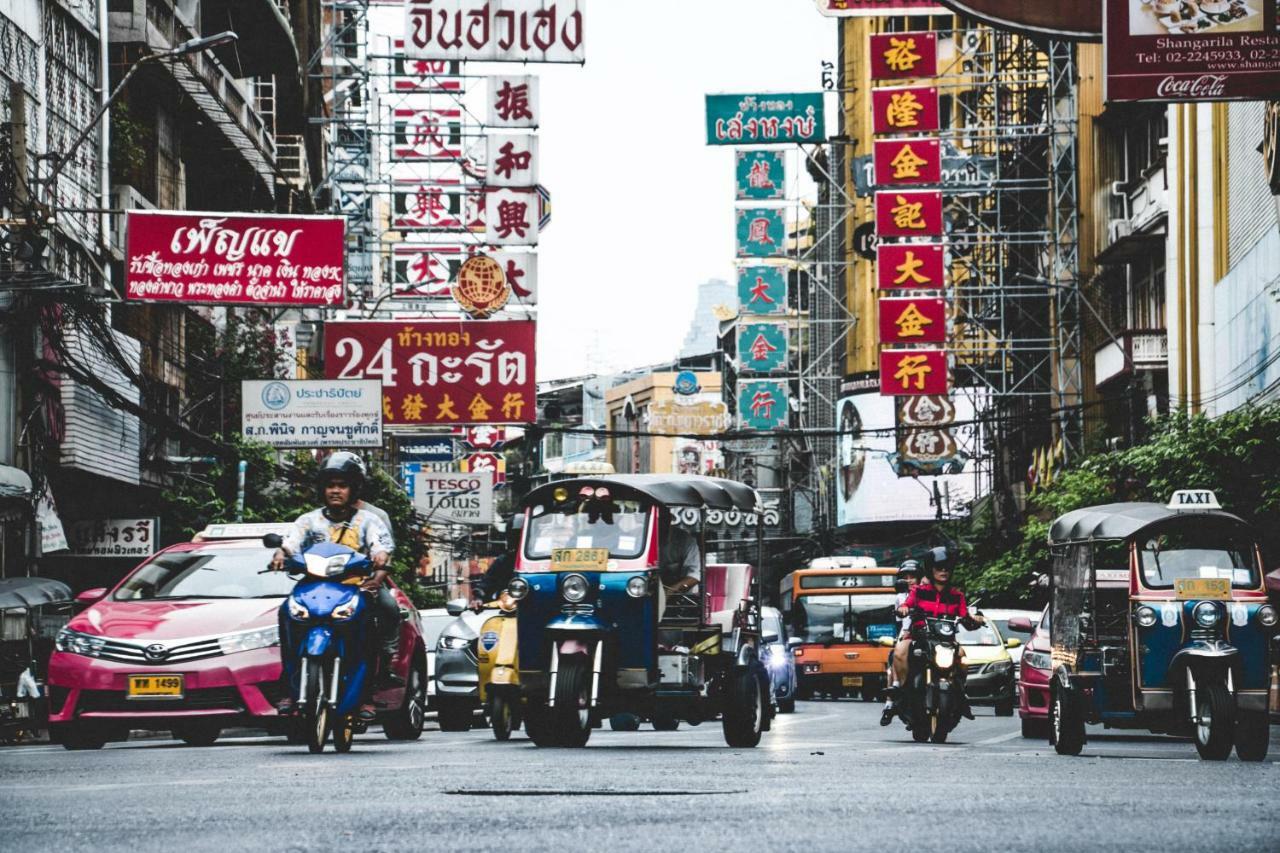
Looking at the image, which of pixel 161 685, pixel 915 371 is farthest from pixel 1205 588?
pixel 915 371

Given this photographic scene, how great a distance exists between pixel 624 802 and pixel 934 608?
10.8m

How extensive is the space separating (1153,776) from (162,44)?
94.2 ft

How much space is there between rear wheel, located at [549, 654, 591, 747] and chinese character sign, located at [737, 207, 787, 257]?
54312mm

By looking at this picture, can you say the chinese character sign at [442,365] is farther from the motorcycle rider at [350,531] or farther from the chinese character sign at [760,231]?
the chinese character sign at [760,231]

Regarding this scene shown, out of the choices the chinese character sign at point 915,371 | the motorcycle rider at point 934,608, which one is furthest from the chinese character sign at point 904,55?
the motorcycle rider at point 934,608

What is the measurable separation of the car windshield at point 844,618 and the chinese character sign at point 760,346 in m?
26.2

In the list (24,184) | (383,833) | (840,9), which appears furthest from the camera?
(840,9)

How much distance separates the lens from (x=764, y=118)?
64.2 meters

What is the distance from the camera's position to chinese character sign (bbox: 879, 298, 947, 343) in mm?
48188

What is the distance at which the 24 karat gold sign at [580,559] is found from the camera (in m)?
16.7

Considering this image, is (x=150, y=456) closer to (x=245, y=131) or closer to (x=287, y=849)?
(x=245, y=131)

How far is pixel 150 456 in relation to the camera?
34906 mm

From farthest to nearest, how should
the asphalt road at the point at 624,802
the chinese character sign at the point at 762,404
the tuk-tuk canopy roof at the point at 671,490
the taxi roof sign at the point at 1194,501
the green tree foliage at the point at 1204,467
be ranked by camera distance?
the chinese character sign at the point at 762,404, the green tree foliage at the point at 1204,467, the tuk-tuk canopy roof at the point at 671,490, the taxi roof sign at the point at 1194,501, the asphalt road at the point at 624,802

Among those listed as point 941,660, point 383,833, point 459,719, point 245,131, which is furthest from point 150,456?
point 383,833
